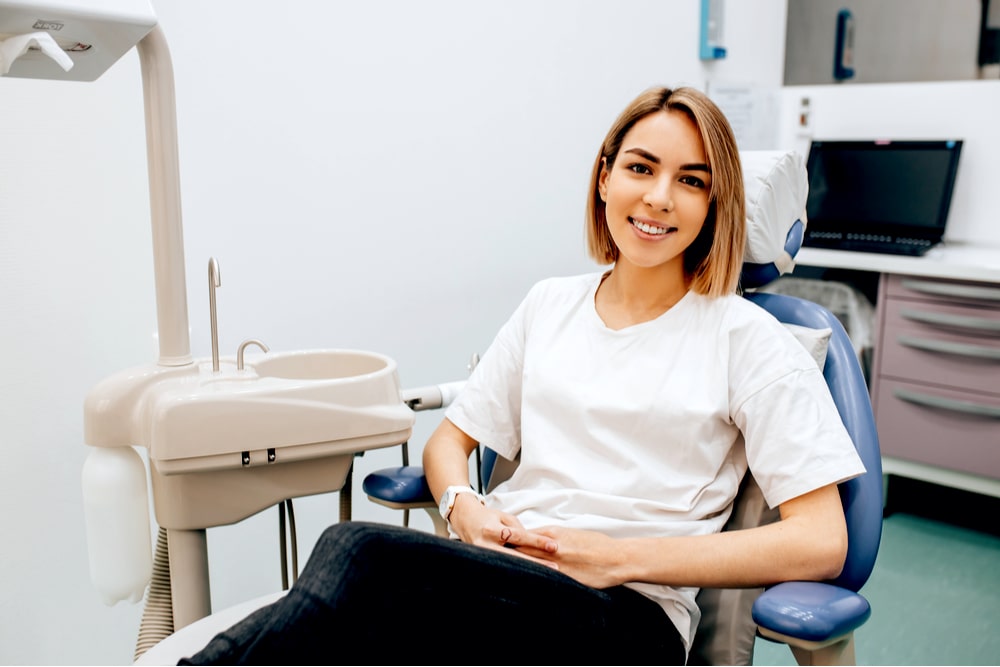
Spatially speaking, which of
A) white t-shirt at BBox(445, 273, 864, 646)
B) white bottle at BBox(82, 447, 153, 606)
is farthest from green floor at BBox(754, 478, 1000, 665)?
white bottle at BBox(82, 447, 153, 606)

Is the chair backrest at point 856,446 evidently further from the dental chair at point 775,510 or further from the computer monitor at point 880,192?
the computer monitor at point 880,192

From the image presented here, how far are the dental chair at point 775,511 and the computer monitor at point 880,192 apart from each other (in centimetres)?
155

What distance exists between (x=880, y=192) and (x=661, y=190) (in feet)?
6.60

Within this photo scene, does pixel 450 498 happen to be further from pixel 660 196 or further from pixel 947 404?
pixel 947 404

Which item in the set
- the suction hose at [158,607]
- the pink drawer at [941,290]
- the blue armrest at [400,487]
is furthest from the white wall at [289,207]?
the pink drawer at [941,290]

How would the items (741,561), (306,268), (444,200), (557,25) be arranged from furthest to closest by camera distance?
(557,25)
(444,200)
(306,268)
(741,561)

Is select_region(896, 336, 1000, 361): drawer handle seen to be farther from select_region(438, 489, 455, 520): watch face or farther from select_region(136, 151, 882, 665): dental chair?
select_region(438, 489, 455, 520): watch face

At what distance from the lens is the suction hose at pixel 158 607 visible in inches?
49.4

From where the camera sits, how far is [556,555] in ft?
3.83

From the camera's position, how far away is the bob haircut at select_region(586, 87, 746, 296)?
1.28 meters

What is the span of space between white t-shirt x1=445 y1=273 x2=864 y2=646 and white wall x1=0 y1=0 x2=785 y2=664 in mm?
705

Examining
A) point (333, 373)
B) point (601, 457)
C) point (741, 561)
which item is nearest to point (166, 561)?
point (333, 373)

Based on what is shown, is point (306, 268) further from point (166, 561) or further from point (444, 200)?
point (166, 561)

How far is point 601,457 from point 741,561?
0.85 ft
